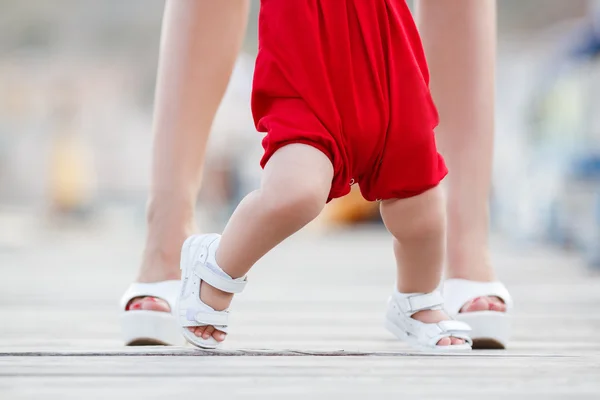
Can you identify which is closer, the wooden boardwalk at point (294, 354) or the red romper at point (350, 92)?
the wooden boardwalk at point (294, 354)

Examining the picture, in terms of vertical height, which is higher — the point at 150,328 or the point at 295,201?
the point at 295,201

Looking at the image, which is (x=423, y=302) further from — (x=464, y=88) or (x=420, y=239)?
(x=464, y=88)

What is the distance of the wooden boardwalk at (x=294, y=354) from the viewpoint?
0.75 m

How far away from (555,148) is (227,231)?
3594mm

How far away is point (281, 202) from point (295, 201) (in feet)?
0.04

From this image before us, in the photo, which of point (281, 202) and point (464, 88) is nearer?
point (281, 202)

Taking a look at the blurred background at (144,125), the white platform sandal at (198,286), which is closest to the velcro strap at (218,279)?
the white platform sandal at (198,286)

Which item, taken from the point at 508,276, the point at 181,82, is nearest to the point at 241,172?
the point at 508,276

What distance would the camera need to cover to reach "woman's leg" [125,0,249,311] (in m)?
1.20

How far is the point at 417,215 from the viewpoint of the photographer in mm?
1017

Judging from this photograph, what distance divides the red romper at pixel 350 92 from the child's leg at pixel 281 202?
0.01 metres

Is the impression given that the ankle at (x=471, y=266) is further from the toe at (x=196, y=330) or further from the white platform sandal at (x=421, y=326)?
the toe at (x=196, y=330)

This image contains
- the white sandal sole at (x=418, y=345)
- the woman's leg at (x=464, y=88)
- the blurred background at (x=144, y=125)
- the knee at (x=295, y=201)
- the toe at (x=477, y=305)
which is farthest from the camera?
the blurred background at (x=144, y=125)

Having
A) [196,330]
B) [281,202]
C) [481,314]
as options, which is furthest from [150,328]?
[481,314]
